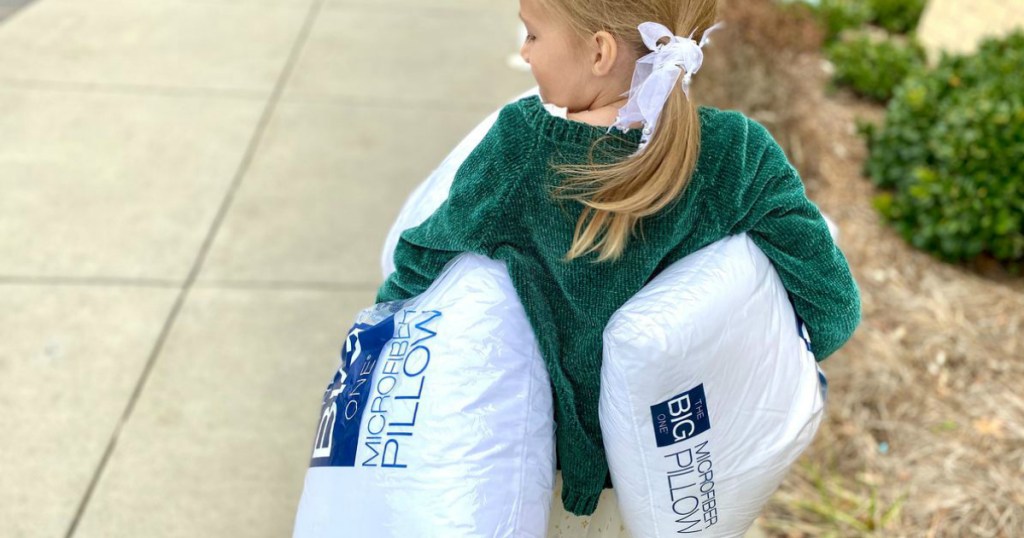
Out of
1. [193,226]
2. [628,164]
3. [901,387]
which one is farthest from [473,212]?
[193,226]

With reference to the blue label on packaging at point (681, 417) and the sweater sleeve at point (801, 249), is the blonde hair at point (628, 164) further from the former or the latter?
the blue label on packaging at point (681, 417)

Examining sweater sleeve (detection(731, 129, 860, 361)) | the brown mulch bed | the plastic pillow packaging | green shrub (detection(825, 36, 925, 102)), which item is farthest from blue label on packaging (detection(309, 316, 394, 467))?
green shrub (detection(825, 36, 925, 102))

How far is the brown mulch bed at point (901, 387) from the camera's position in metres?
2.90

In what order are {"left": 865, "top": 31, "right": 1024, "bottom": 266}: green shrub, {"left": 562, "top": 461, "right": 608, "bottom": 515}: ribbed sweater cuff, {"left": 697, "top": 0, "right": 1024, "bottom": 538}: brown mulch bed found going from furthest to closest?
{"left": 865, "top": 31, "right": 1024, "bottom": 266}: green shrub → {"left": 697, "top": 0, "right": 1024, "bottom": 538}: brown mulch bed → {"left": 562, "top": 461, "right": 608, "bottom": 515}: ribbed sweater cuff

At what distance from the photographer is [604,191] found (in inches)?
62.9

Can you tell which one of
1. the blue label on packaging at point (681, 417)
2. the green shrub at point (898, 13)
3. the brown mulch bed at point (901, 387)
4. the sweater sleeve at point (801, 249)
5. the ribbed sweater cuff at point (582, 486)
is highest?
the sweater sleeve at point (801, 249)

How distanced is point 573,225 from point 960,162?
310 centimetres

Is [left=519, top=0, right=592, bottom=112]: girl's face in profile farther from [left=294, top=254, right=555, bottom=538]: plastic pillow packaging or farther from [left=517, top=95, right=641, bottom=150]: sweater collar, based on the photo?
[left=294, top=254, right=555, bottom=538]: plastic pillow packaging

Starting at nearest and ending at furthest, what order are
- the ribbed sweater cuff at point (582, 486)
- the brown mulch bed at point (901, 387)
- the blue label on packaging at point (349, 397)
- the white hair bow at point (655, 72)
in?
the white hair bow at point (655, 72) < the blue label on packaging at point (349, 397) < the ribbed sweater cuff at point (582, 486) < the brown mulch bed at point (901, 387)

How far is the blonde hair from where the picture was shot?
5.16 ft

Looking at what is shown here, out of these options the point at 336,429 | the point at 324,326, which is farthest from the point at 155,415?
the point at 336,429

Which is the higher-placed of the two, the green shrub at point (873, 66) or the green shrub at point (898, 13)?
the green shrub at point (873, 66)

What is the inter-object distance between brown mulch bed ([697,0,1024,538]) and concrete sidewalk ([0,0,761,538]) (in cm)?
167

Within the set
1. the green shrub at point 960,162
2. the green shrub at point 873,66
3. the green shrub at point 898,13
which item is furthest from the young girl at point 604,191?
the green shrub at point 898,13
